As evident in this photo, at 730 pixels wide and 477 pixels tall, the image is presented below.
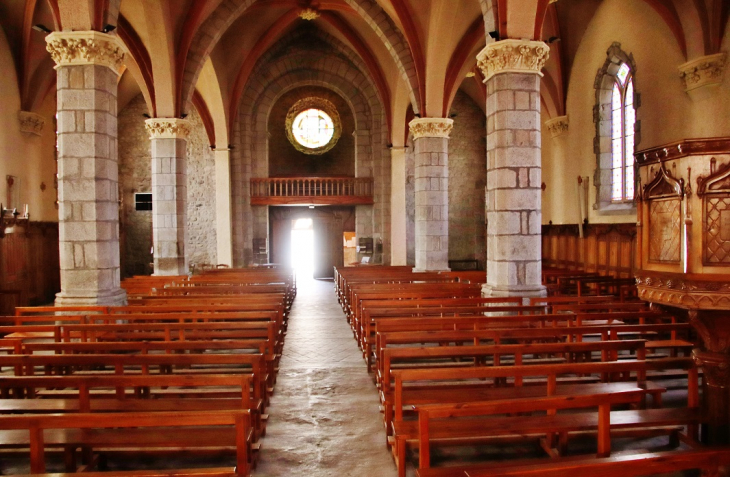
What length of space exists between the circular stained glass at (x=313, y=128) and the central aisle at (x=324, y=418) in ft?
52.5

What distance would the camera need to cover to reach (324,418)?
4.91 meters

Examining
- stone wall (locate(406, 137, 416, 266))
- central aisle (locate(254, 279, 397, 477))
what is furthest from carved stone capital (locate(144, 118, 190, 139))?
stone wall (locate(406, 137, 416, 266))

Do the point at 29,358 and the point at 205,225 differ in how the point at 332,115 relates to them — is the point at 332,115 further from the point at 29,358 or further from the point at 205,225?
the point at 29,358

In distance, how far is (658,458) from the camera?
89.4 inches

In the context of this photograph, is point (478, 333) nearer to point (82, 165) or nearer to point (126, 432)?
point (126, 432)

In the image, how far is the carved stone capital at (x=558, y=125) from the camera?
53.4ft

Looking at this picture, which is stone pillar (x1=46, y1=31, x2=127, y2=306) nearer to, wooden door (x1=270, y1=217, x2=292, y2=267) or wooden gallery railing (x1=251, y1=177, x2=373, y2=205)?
wooden gallery railing (x1=251, y1=177, x2=373, y2=205)

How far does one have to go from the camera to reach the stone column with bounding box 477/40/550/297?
26.6ft

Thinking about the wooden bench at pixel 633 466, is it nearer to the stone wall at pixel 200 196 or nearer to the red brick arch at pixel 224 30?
the red brick arch at pixel 224 30

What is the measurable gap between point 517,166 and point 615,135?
25.4 ft

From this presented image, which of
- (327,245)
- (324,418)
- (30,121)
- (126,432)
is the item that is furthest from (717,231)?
(327,245)

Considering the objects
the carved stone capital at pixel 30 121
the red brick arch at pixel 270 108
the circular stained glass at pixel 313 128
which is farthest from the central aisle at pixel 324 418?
the circular stained glass at pixel 313 128

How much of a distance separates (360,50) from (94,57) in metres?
12.6

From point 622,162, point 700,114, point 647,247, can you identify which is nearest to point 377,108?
point 622,162
